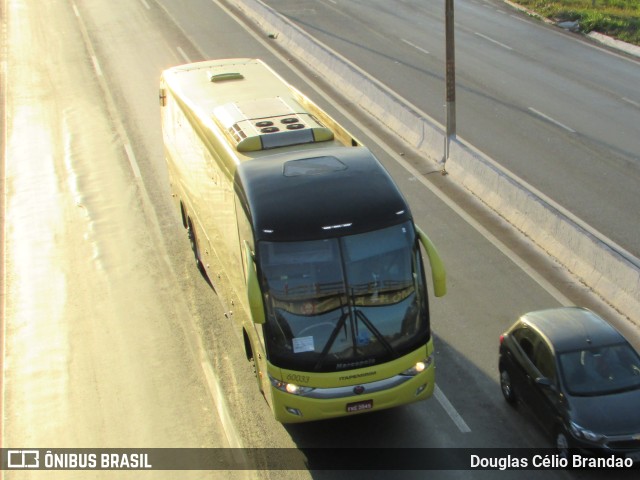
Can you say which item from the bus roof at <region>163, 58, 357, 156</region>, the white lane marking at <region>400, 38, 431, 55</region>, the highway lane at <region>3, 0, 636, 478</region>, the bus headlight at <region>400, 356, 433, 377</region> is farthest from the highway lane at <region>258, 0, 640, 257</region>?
the bus headlight at <region>400, 356, 433, 377</region>

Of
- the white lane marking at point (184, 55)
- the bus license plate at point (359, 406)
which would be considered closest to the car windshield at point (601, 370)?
the bus license plate at point (359, 406)

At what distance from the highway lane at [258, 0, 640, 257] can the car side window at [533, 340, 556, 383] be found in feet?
20.5

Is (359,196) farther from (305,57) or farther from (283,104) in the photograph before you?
(305,57)

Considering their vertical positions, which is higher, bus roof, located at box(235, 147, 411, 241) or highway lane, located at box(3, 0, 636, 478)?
Result: bus roof, located at box(235, 147, 411, 241)

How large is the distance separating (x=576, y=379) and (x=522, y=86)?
64.0 feet

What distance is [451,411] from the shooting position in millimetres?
12594

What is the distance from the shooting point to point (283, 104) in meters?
15.1

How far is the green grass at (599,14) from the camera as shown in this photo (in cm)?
3581

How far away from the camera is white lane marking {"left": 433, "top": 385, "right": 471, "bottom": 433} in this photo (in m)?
12.2

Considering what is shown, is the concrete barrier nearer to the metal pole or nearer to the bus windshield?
the metal pole

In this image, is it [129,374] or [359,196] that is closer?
[359,196]

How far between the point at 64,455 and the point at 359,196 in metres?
5.36

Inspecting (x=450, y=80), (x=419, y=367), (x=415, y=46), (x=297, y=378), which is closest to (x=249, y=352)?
(x=297, y=378)

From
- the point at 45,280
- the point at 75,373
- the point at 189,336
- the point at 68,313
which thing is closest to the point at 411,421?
the point at 189,336
